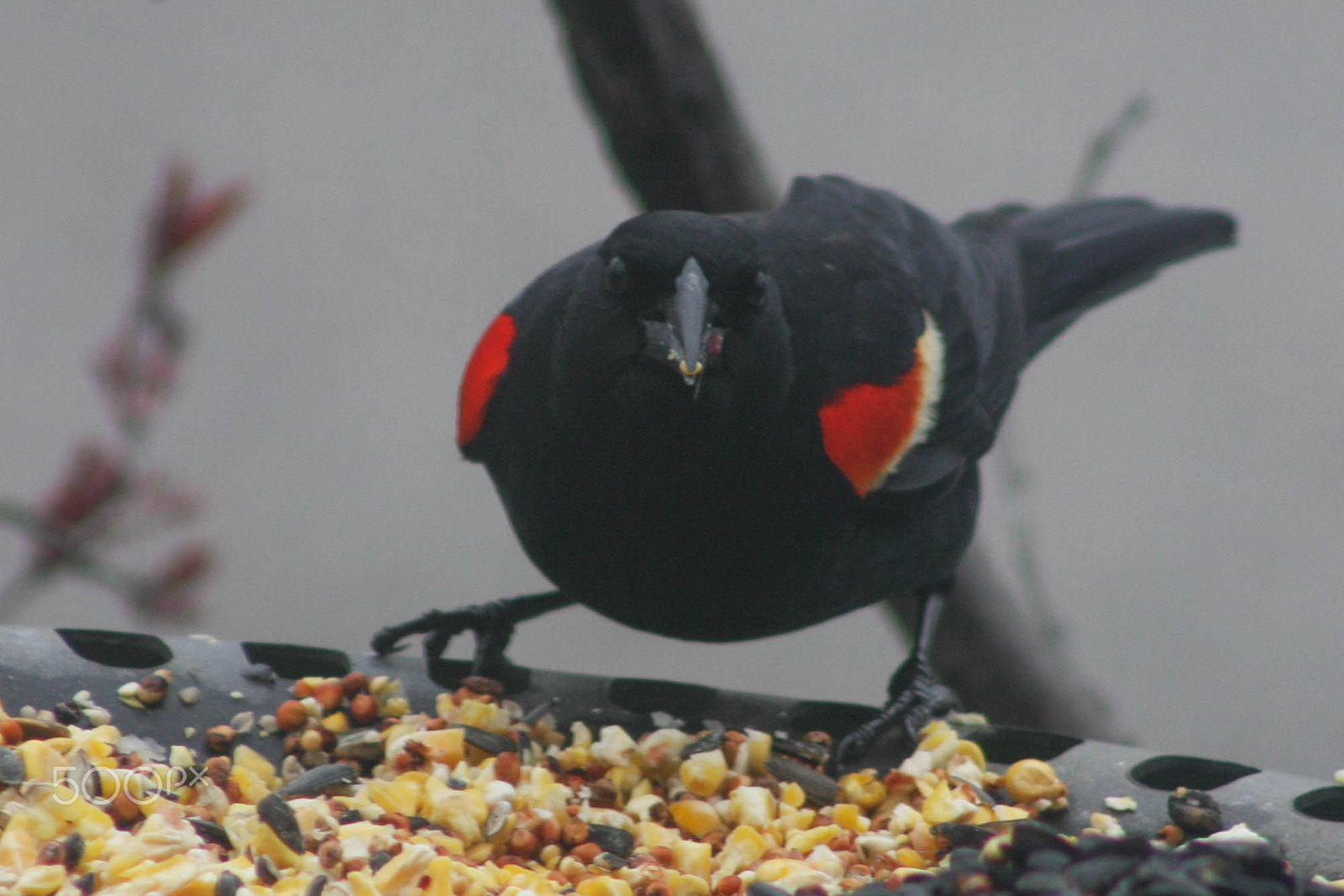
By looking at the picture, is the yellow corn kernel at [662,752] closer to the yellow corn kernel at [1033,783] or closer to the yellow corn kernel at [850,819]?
the yellow corn kernel at [850,819]

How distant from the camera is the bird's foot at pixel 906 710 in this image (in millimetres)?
1792

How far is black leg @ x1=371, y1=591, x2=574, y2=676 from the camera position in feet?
6.71

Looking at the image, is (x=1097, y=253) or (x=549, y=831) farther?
(x=1097, y=253)

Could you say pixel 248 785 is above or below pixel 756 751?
above

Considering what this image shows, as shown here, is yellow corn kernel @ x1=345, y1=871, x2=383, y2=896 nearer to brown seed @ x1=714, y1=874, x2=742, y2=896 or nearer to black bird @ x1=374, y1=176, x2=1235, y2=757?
brown seed @ x1=714, y1=874, x2=742, y2=896

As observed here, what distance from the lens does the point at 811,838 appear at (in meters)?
1.57

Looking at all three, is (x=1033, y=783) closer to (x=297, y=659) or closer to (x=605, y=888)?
(x=605, y=888)

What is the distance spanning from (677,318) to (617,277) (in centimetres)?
10

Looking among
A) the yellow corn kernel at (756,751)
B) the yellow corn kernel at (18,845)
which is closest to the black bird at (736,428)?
the yellow corn kernel at (756,751)

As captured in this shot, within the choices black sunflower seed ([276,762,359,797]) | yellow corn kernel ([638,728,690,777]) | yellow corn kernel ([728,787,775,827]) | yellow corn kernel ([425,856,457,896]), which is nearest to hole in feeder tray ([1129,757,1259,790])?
yellow corn kernel ([728,787,775,827])

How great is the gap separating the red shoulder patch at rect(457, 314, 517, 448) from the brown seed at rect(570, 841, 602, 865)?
2.15ft

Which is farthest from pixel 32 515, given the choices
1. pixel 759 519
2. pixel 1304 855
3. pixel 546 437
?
pixel 1304 855

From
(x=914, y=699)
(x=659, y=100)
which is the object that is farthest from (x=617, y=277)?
(x=914, y=699)

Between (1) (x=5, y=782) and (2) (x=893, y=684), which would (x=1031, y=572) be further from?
(1) (x=5, y=782)
